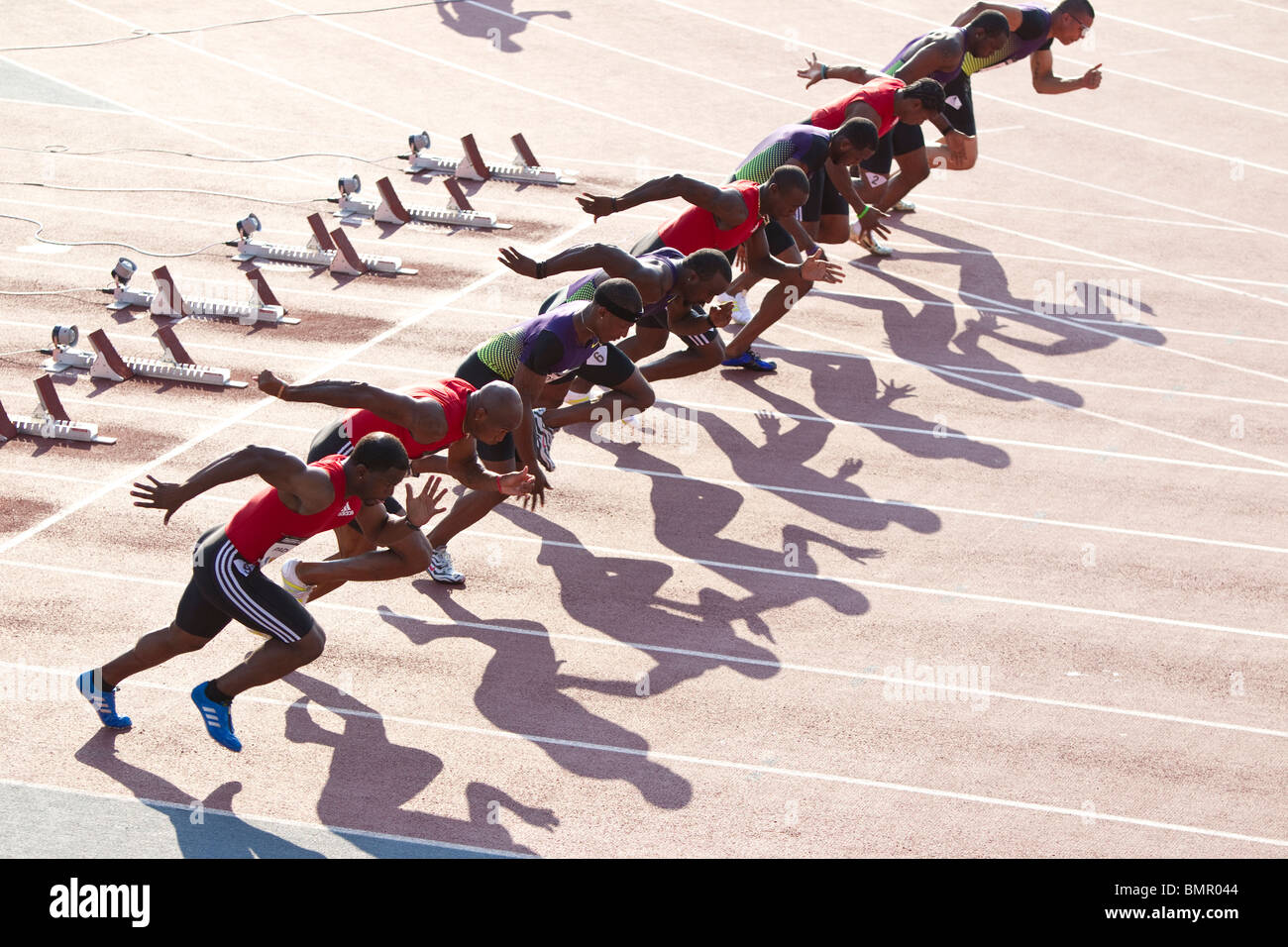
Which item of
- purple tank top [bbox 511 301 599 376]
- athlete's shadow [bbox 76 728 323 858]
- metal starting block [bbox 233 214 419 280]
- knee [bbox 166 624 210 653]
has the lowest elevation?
athlete's shadow [bbox 76 728 323 858]

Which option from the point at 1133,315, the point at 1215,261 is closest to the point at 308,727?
the point at 1133,315

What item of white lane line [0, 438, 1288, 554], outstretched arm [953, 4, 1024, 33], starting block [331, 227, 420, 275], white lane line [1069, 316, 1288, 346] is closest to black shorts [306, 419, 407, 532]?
white lane line [0, 438, 1288, 554]

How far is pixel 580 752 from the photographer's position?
24.2ft

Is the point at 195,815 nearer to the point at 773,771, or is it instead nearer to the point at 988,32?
the point at 773,771

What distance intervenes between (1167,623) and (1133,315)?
16.2 feet

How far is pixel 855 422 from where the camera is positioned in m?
11.1

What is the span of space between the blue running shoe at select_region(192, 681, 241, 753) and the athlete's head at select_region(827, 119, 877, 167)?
6664mm

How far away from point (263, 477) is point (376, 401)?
3.04ft

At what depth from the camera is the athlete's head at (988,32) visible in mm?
13453

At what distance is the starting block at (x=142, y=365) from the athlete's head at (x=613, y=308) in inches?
140

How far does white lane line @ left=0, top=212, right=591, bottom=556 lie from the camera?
29.9 feet

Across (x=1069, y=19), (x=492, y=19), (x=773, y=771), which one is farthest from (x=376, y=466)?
(x=492, y=19)

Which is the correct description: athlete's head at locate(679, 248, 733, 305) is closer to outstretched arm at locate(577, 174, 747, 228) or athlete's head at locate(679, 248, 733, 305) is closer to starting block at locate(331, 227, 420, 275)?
outstretched arm at locate(577, 174, 747, 228)

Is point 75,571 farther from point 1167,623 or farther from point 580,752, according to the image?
point 1167,623
